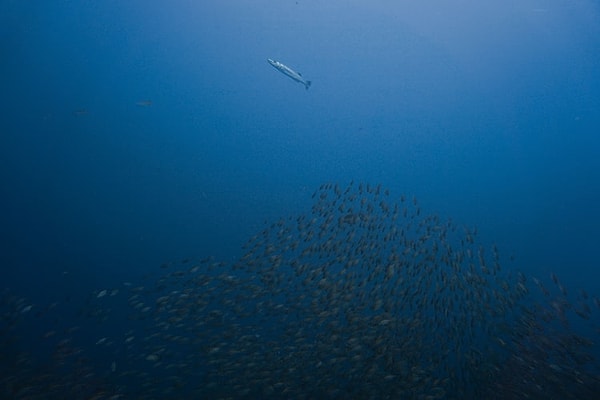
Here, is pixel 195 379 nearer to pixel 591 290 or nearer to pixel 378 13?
pixel 378 13

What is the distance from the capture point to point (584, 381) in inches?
296

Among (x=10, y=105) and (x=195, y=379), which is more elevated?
(x=10, y=105)

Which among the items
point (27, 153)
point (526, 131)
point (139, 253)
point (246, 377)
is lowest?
point (139, 253)

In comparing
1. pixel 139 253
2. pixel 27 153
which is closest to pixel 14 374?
pixel 139 253

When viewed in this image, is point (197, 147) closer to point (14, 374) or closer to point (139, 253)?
point (139, 253)

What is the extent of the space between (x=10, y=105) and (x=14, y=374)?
11.4 m

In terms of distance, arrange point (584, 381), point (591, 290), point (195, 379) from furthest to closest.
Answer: point (591, 290), point (195, 379), point (584, 381)

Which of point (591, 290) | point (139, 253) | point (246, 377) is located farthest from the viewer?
point (591, 290)

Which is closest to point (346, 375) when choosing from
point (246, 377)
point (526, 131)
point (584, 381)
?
point (246, 377)

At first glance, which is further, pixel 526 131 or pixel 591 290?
pixel 591 290

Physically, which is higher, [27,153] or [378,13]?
[378,13]

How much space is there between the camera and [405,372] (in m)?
6.89

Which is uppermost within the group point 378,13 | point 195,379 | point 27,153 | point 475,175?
point 378,13

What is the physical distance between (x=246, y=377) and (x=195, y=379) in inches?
223
